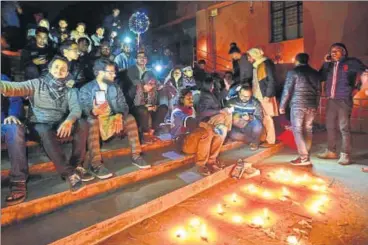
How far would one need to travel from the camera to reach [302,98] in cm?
521

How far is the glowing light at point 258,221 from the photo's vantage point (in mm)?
3289

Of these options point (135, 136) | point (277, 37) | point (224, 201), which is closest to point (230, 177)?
point (224, 201)

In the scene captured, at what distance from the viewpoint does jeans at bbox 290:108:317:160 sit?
5262 mm

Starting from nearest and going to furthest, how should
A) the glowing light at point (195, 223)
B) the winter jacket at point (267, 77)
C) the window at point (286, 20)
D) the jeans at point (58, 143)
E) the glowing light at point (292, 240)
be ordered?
the glowing light at point (292, 240) → the glowing light at point (195, 223) → the jeans at point (58, 143) → the winter jacket at point (267, 77) → the window at point (286, 20)

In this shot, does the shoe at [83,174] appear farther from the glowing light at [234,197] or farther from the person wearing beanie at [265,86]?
the person wearing beanie at [265,86]

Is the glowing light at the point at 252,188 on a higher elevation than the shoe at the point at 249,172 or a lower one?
lower

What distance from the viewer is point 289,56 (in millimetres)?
11773

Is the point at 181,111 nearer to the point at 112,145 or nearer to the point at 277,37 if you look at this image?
the point at 112,145

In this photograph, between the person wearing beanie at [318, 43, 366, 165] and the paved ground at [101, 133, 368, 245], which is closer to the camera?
the paved ground at [101, 133, 368, 245]

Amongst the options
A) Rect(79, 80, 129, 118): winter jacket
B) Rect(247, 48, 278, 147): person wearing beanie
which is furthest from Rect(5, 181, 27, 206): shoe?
Rect(247, 48, 278, 147): person wearing beanie

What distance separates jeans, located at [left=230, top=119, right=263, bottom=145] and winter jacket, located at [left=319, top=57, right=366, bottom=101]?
1502 millimetres

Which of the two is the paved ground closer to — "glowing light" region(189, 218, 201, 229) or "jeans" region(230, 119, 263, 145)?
"glowing light" region(189, 218, 201, 229)

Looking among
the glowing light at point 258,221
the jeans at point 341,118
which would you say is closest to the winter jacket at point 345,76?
the jeans at point 341,118

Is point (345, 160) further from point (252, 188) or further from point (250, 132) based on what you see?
point (252, 188)
